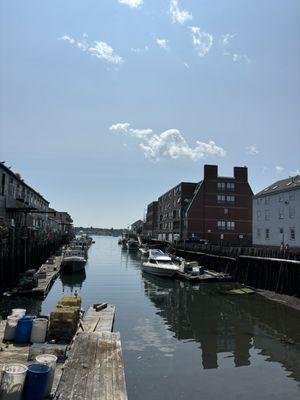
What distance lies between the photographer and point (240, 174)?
9781 centimetres

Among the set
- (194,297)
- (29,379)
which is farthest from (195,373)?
(194,297)

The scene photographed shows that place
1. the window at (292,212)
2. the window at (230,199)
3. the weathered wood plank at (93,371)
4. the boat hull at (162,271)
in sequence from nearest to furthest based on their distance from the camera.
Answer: the weathered wood plank at (93,371) < the boat hull at (162,271) < the window at (292,212) < the window at (230,199)

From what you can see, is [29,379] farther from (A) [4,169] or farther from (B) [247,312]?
(A) [4,169]

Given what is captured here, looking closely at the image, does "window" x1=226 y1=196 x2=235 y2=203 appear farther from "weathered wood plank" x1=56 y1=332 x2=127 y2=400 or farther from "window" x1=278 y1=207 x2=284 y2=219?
"weathered wood plank" x1=56 y1=332 x2=127 y2=400

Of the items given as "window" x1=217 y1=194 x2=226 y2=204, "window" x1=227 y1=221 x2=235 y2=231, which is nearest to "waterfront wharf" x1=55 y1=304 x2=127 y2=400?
"window" x1=217 y1=194 x2=226 y2=204

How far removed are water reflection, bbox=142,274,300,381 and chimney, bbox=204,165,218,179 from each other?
5941 cm

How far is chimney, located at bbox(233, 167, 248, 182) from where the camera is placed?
9781 centimetres

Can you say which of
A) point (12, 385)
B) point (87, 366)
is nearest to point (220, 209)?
point (87, 366)

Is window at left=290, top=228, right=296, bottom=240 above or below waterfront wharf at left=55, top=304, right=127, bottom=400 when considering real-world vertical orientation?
above

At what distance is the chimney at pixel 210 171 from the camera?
96.1m

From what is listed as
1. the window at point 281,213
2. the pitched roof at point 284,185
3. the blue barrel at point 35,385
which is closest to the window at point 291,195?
the pitched roof at point 284,185

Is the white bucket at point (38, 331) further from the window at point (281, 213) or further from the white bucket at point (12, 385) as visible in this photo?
the window at point (281, 213)

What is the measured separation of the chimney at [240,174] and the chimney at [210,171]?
5.06 metres

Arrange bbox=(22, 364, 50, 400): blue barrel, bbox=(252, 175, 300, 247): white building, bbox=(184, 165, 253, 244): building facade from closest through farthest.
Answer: bbox=(22, 364, 50, 400): blue barrel, bbox=(252, 175, 300, 247): white building, bbox=(184, 165, 253, 244): building facade
